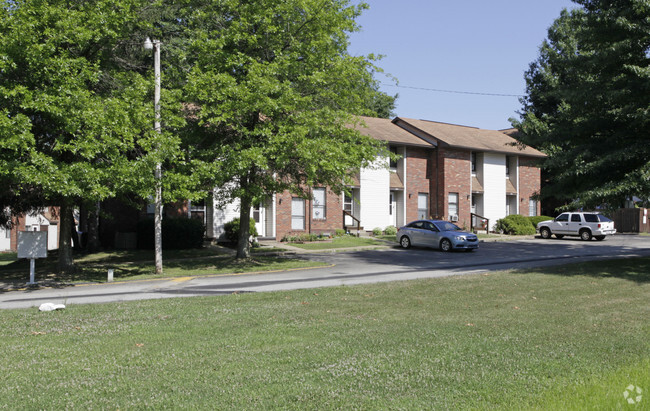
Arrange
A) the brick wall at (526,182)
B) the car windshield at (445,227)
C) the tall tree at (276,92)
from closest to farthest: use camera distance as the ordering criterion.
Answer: the tall tree at (276,92) → the car windshield at (445,227) → the brick wall at (526,182)

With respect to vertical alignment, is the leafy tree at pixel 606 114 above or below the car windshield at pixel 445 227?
above

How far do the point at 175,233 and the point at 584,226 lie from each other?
2437 centimetres

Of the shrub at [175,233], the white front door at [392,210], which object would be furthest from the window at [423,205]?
the shrub at [175,233]

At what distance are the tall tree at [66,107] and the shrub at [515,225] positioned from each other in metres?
28.0

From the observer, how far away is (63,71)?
14422mm

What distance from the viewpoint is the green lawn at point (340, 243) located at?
26948 mm

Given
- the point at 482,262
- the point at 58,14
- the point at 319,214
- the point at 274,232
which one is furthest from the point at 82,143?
the point at 319,214

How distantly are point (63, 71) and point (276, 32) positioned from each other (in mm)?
7266

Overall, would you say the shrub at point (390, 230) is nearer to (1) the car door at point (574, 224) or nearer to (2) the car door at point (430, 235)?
(2) the car door at point (430, 235)

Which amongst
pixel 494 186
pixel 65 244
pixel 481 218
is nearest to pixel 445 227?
pixel 481 218

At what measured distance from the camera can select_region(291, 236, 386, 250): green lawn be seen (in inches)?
1061

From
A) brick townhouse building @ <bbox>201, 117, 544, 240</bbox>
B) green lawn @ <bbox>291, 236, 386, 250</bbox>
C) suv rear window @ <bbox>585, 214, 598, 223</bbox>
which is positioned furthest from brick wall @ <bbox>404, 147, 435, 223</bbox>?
suv rear window @ <bbox>585, 214, 598, 223</bbox>

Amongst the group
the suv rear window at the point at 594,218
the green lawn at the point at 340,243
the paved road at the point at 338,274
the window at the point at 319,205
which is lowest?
the paved road at the point at 338,274

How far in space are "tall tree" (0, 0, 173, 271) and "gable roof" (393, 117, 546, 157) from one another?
2459 centimetres
